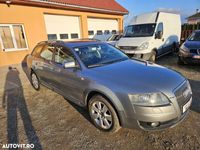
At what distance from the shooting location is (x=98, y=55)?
3768 millimetres

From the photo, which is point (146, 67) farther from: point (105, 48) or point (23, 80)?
point (23, 80)

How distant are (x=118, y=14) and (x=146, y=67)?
13.4 meters

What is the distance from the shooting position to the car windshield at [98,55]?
343cm

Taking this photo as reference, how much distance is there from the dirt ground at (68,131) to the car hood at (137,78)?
88 centimetres

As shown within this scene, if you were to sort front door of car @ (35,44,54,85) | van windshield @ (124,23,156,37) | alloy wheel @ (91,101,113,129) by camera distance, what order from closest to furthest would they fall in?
alloy wheel @ (91,101,113,129) → front door of car @ (35,44,54,85) → van windshield @ (124,23,156,37)

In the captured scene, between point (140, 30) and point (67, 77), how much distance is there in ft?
20.5

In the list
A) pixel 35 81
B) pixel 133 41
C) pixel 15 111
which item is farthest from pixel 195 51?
pixel 15 111

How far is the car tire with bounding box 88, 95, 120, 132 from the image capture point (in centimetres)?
273

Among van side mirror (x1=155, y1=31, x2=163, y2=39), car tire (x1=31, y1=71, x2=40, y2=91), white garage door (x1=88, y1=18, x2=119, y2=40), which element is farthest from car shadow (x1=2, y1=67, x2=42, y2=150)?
white garage door (x1=88, y1=18, x2=119, y2=40)

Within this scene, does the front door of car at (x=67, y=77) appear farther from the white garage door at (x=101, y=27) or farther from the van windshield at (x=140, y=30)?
the white garage door at (x=101, y=27)

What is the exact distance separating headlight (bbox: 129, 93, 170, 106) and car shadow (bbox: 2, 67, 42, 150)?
1.83 metres

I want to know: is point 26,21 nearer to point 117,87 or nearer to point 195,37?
point 117,87

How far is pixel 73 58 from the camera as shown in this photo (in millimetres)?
3500

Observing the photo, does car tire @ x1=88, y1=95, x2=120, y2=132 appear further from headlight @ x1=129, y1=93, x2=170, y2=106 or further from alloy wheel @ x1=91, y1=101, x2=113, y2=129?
headlight @ x1=129, y1=93, x2=170, y2=106
